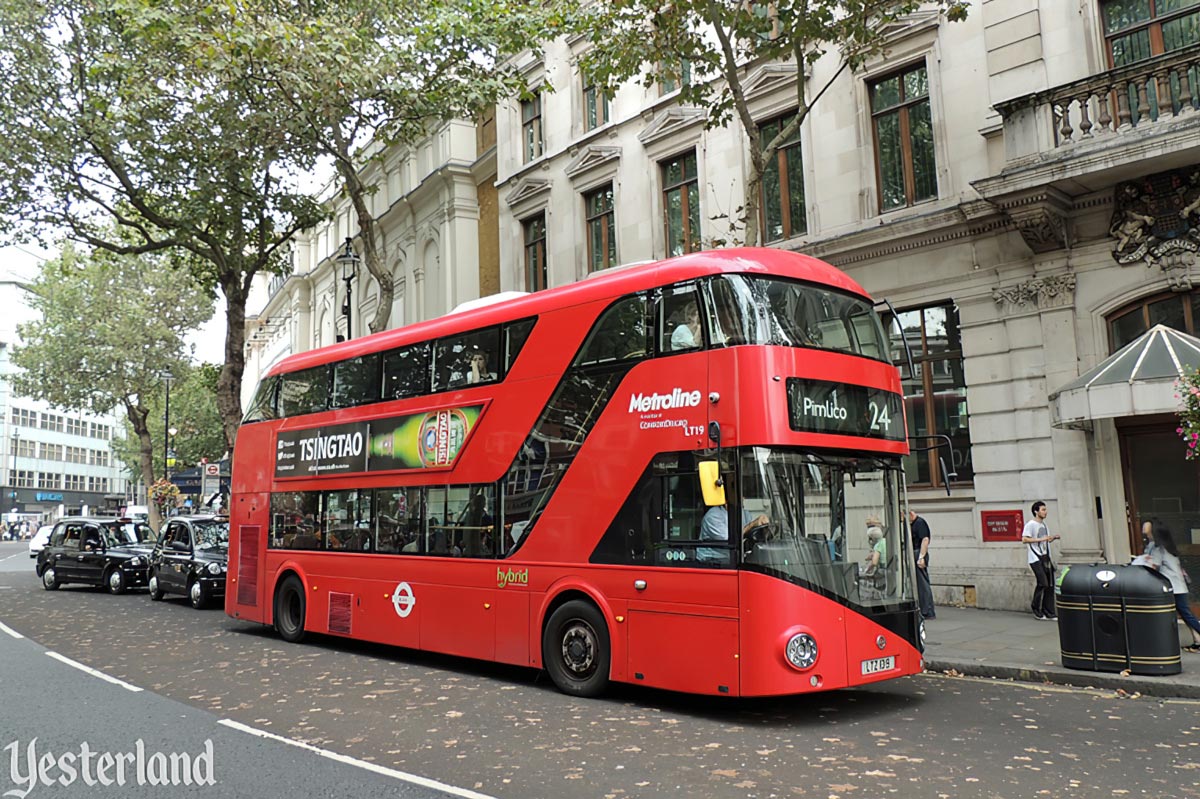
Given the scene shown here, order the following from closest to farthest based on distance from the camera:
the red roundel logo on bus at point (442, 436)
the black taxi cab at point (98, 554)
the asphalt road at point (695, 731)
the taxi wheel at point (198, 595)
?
1. the asphalt road at point (695, 731)
2. the red roundel logo on bus at point (442, 436)
3. the taxi wheel at point (198, 595)
4. the black taxi cab at point (98, 554)

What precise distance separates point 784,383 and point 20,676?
30.4 feet

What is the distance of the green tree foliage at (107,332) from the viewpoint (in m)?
43.8

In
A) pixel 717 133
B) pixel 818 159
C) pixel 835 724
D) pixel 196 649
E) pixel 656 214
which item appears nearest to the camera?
pixel 835 724

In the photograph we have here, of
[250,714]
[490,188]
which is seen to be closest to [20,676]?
[250,714]

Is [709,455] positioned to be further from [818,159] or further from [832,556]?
[818,159]

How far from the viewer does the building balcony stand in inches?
490

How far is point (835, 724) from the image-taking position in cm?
799

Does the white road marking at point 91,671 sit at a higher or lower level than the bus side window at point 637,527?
lower

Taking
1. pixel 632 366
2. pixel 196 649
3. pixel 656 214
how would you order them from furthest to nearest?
pixel 656 214 < pixel 196 649 < pixel 632 366

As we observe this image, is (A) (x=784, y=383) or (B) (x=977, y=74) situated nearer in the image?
(A) (x=784, y=383)

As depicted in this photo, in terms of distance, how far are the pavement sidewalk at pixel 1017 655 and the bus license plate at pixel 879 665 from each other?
2.58 metres

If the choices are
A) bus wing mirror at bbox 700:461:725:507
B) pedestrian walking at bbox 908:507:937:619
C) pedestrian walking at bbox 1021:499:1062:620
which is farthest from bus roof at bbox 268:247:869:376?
pedestrian walking at bbox 1021:499:1062:620

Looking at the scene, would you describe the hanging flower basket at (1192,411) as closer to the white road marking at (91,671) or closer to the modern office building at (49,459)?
the white road marking at (91,671)

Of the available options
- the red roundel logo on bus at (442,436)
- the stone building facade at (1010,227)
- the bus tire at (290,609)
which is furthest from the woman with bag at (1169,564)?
the bus tire at (290,609)
